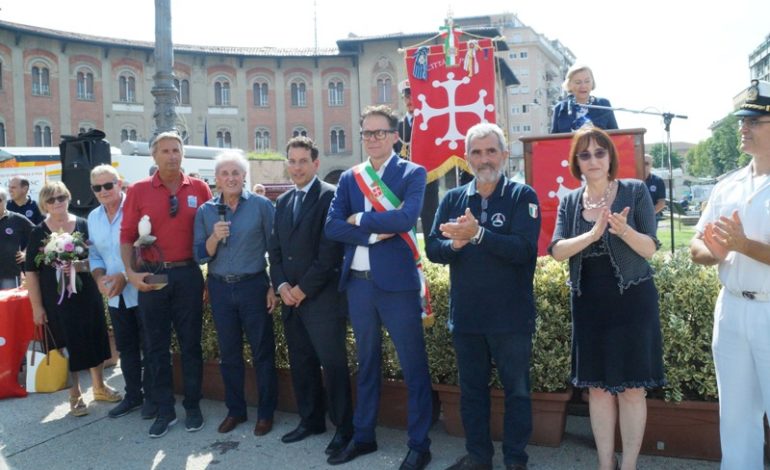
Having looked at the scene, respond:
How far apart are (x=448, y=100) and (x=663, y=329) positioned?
3227mm

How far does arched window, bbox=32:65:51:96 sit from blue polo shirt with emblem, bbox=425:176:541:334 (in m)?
43.3

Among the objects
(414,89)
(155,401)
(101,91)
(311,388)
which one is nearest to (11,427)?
(155,401)

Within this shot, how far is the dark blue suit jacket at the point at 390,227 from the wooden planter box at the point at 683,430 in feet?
5.46

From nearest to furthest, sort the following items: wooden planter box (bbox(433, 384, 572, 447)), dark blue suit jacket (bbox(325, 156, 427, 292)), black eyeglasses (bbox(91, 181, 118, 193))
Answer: dark blue suit jacket (bbox(325, 156, 427, 292)) < wooden planter box (bbox(433, 384, 572, 447)) < black eyeglasses (bbox(91, 181, 118, 193))

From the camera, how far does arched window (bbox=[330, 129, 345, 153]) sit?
47.3m

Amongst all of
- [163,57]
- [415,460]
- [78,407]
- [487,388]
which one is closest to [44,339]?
[78,407]

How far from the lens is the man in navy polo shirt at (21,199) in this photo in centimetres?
855

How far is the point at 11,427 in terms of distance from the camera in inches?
198

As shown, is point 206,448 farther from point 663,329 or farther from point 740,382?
point 740,382

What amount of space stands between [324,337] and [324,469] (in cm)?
83

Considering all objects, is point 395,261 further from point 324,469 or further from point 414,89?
point 414,89

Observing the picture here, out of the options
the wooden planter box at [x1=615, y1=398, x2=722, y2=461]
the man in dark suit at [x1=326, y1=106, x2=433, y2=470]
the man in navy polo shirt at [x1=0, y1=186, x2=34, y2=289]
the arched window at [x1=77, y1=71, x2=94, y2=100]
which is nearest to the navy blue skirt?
the wooden planter box at [x1=615, y1=398, x2=722, y2=461]

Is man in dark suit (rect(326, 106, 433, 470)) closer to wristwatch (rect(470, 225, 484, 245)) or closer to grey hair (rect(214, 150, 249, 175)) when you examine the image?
wristwatch (rect(470, 225, 484, 245))

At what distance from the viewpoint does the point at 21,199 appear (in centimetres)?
864
